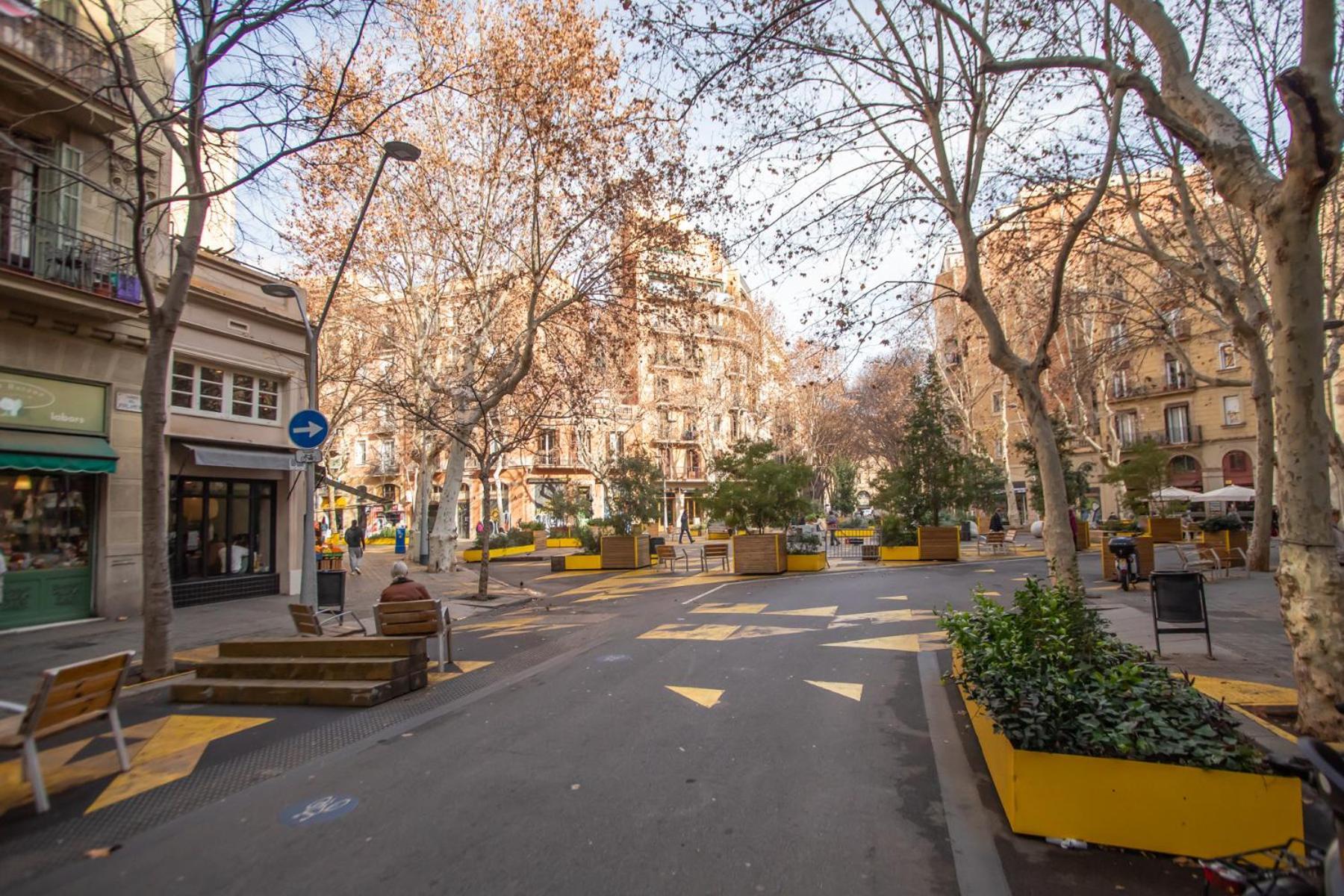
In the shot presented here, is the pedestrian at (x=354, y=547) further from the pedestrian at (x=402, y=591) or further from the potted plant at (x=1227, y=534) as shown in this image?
the potted plant at (x=1227, y=534)

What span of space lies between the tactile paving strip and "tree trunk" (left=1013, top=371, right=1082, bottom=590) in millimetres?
7220

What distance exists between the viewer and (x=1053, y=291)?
892cm

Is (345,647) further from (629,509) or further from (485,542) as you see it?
(629,509)

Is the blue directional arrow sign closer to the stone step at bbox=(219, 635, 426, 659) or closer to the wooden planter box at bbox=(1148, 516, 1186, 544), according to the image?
the stone step at bbox=(219, 635, 426, 659)

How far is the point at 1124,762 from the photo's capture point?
354 cm

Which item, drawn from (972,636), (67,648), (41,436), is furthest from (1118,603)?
(41,436)

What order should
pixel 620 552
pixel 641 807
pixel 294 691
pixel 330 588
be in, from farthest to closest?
pixel 620 552
pixel 330 588
pixel 294 691
pixel 641 807

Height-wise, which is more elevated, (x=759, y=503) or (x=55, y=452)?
(x=55, y=452)

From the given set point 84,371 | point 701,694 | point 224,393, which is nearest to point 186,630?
point 84,371

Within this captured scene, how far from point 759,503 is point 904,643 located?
11.1 meters

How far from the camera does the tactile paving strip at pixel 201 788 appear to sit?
385cm

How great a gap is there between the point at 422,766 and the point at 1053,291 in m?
8.85

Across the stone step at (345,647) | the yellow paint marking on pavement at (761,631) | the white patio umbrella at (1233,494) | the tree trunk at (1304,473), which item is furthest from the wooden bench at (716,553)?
the white patio umbrella at (1233,494)

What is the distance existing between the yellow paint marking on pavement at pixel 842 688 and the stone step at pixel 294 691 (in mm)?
4110
